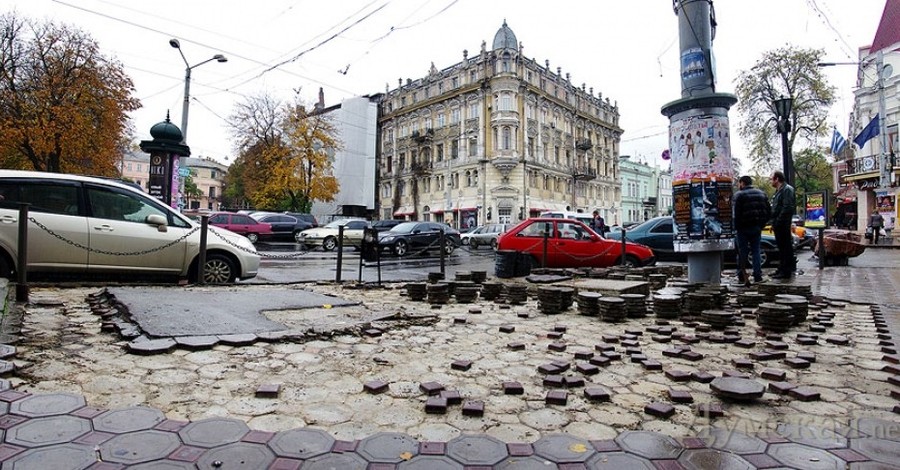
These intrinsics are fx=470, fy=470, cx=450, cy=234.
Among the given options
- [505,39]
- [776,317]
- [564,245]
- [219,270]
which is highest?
[505,39]

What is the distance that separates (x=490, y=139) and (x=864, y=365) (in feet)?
141

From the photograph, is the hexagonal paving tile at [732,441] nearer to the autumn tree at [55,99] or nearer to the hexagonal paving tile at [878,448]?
the hexagonal paving tile at [878,448]

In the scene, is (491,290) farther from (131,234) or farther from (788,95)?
(788,95)

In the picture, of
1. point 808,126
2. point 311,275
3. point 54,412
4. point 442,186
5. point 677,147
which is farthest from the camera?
point 442,186

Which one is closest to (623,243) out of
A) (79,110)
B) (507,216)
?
(79,110)

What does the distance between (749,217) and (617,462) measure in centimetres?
773

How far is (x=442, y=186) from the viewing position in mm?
49219

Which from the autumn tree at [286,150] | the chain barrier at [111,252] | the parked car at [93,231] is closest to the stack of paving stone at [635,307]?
the parked car at [93,231]

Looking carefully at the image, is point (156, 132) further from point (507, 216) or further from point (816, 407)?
point (507, 216)

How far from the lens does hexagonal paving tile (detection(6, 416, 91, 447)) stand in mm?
2049

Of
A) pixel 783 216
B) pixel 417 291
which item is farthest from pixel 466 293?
pixel 783 216

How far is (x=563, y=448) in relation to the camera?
215 cm

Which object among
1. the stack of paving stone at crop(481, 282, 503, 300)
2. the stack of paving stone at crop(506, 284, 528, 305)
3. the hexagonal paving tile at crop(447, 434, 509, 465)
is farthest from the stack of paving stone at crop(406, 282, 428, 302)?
the hexagonal paving tile at crop(447, 434, 509, 465)

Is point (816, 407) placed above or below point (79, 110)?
below
